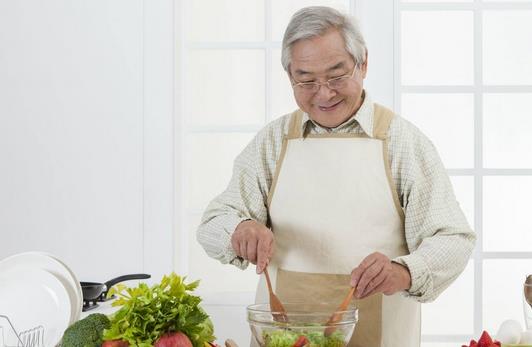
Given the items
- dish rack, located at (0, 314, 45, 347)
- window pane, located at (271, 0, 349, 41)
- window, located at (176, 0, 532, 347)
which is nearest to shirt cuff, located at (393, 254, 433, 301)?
dish rack, located at (0, 314, 45, 347)

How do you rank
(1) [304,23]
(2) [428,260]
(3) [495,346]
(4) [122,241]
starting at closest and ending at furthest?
(3) [495,346] < (2) [428,260] < (1) [304,23] < (4) [122,241]

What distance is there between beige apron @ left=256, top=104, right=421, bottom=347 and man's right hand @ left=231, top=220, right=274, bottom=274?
26 cm

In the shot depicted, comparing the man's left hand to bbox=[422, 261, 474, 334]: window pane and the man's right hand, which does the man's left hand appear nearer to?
the man's right hand

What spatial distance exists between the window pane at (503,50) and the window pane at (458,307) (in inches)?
36.5

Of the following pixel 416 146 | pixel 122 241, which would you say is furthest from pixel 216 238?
pixel 122 241

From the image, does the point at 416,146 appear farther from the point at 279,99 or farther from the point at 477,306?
the point at 279,99

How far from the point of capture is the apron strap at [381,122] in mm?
2225

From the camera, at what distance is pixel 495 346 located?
1.59 meters

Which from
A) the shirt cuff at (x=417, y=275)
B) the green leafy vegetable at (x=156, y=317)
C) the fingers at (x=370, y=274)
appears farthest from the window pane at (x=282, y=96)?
the green leafy vegetable at (x=156, y=317)

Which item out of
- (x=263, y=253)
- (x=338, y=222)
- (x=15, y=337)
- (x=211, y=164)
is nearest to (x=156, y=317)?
(x=15, y=337)

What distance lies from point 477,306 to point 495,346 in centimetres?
203

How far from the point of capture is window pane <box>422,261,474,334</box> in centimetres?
369

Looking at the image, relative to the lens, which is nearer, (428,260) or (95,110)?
(428,260)

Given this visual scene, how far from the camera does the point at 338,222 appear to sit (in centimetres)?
222
